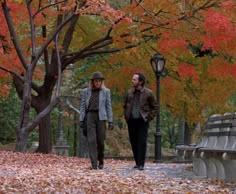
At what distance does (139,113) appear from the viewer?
11953 millimetres

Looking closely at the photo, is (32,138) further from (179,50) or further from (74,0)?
(74,0)

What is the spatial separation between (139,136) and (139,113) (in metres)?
0.45

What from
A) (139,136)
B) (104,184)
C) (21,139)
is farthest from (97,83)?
(21,139)

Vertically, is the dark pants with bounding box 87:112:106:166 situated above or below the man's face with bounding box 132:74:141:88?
below

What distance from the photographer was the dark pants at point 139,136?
1196cm

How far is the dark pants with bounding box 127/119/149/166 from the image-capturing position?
11961 mm

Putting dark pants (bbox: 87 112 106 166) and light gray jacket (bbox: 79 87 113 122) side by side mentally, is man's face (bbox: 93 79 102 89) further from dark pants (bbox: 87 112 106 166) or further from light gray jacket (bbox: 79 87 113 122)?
dark pants (bbox: 87 112 106 166)

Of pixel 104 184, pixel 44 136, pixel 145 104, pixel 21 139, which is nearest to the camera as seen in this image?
pixel 104 184

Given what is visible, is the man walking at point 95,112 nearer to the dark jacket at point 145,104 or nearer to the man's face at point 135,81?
the dark jacket at point 145,104

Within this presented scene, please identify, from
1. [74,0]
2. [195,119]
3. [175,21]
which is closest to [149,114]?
[74,0]

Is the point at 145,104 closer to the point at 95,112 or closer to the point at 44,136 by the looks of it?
the point at 95,112

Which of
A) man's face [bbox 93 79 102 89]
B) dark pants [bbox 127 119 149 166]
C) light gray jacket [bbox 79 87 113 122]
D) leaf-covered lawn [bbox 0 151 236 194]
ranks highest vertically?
man's face [bbox 93 79 102 89]

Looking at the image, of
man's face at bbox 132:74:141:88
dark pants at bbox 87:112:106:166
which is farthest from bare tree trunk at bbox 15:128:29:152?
man's face at bbox 132:74:141:88

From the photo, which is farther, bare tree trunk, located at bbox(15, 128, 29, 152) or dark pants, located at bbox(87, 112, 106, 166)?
bare tree trunk, located at bbox(15, 128, 29, 152)
